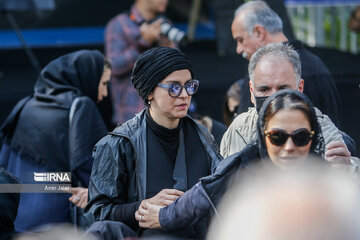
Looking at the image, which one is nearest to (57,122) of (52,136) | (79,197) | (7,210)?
(52,136)

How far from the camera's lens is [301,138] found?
2.81 meters

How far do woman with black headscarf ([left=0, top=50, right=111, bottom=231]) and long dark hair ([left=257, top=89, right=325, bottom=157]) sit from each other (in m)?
1.70

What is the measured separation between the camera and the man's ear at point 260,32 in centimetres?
453

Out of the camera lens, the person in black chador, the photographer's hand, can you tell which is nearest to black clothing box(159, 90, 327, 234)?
the person in black chador

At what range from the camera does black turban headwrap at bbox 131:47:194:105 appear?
3.50m

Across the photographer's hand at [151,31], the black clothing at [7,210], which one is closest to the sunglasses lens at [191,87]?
the black clothing at [7,210]

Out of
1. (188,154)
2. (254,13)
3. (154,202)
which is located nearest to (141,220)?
(154,202)

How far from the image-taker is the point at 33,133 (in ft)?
14.7

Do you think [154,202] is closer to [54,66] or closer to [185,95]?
[185,95]

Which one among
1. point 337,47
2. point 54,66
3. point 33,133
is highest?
point 54,66

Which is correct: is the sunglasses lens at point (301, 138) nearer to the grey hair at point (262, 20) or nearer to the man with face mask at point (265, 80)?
the man with face mask at point (265, 80)

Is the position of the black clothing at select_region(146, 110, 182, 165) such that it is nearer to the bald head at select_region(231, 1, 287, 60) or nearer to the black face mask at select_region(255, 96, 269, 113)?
the black face mask at select_region(255, 96, 269, 113)

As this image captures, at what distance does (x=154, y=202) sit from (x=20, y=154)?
4.88 ft

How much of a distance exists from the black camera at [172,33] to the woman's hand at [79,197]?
1.67 meters
